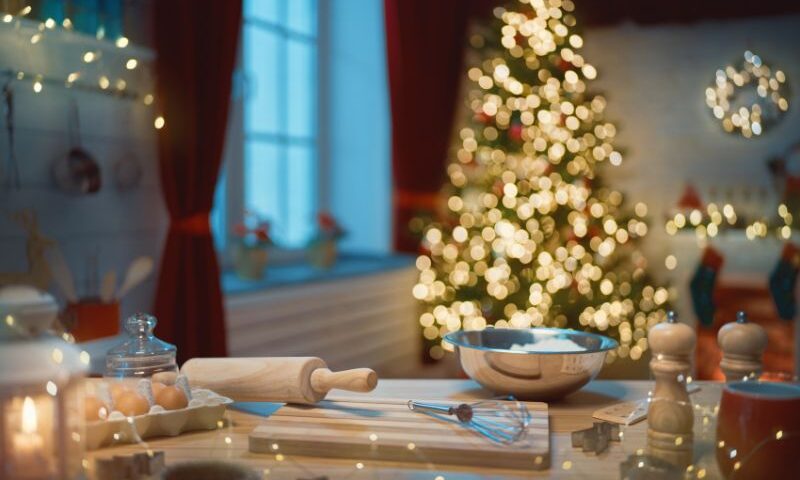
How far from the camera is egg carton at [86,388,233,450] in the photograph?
106 centimetres

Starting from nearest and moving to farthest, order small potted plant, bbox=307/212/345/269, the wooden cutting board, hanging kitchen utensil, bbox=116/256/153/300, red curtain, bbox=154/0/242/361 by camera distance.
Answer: the wooden cutting board < hanging kitchen utensil, bbox=116/256/153/300 < red curtain, bbox=154/0/242/361 < small potted plant, bbox=307/212/345/269

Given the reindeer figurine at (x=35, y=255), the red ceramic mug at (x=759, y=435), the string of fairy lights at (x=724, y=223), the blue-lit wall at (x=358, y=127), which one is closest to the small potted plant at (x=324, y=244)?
the blue-lit wall at (x=358, y=127)

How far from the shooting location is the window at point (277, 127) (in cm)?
386

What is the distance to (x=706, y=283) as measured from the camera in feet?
14.5

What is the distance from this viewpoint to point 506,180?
4.31 meters

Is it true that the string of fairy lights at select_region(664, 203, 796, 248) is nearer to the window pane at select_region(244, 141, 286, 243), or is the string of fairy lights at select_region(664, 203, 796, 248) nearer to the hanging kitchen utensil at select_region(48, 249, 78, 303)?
the window pane at select_region(244, 141, 286, 243)

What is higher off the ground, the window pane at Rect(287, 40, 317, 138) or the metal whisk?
the window pane at Rect(287, 40, 317, 138)

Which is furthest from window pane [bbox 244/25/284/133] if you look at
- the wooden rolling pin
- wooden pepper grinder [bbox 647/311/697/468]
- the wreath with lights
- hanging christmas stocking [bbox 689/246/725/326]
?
wooden pepper grinder [bbox 647/311/697/468]

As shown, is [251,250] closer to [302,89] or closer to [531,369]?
[302,89]

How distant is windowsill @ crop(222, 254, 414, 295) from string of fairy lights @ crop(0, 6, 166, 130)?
0.79 meters

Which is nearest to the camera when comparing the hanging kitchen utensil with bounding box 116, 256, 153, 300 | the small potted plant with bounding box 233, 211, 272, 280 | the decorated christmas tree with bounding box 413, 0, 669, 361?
the hanging kitchen utensil with bounding box 116, 256, 153, 300

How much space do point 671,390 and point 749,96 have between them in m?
4.18

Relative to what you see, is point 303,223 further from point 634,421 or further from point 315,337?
point 634,421

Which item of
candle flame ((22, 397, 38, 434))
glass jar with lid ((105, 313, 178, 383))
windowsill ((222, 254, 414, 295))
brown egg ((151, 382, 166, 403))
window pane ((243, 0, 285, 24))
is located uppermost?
window pane ((243, 0, 285, 24))
